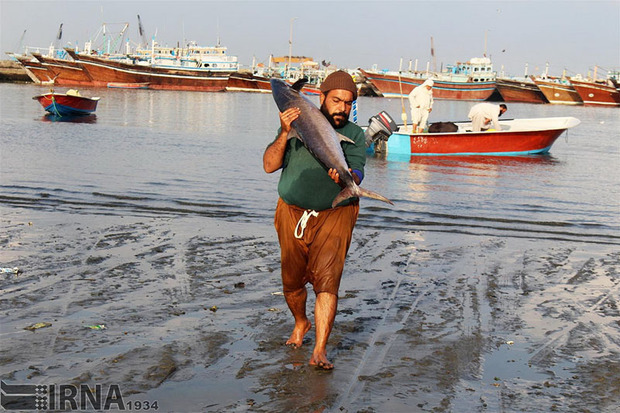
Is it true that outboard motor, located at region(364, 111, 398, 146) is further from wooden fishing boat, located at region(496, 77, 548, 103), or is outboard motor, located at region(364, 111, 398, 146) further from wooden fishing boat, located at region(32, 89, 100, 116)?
wooden fishing boat, located at region(496, 77, 548, 103)

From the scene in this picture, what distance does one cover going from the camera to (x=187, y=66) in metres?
93.4

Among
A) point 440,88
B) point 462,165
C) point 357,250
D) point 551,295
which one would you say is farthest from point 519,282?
point 440,88

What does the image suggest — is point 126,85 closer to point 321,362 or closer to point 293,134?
point 293,134

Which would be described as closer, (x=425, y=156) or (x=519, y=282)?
(x=519, y=282)

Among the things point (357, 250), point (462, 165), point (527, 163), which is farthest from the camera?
point (527, 163)

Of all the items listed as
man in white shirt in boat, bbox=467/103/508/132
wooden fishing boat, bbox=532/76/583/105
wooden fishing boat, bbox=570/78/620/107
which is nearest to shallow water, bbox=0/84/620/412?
man in white shirt in boat, bbox=467/103/508/132

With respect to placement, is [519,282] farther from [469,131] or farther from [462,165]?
[469,131]

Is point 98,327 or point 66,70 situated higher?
point 66,70

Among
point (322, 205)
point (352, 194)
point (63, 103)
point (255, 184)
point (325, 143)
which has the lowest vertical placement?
point (255, 184)

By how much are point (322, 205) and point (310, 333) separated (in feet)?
4.11

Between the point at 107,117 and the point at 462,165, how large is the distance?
72.6 feet

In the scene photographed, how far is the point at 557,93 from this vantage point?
101 meters

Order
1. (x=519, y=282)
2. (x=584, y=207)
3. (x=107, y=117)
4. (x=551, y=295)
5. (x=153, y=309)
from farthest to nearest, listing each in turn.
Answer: (x=107, y=117) < (x=584, y=207) < (x=519, y=282) < (x=551, y=295) < (x=153, y=309)

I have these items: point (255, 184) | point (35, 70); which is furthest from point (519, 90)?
point (255, 184)
